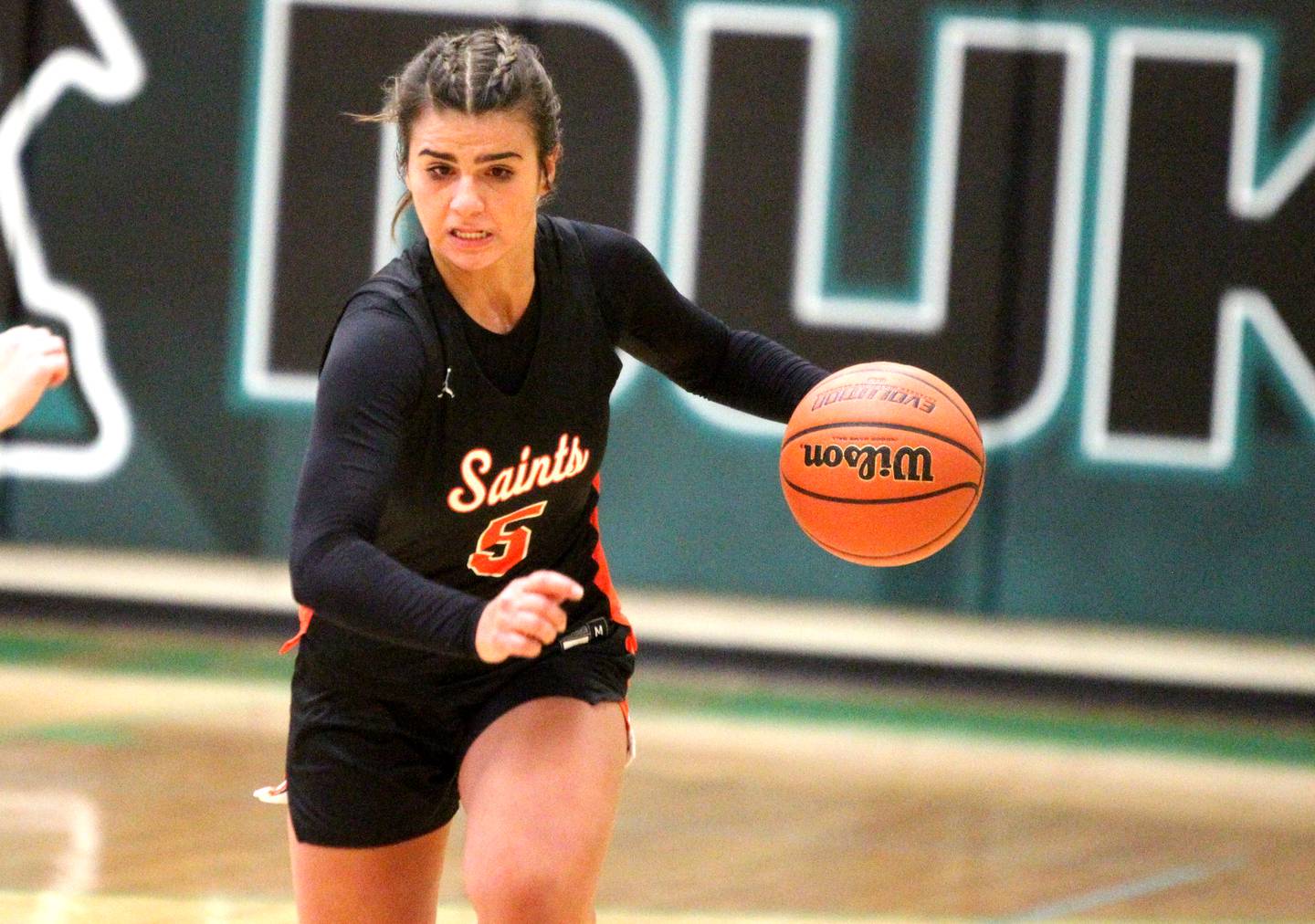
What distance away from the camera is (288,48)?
8398 mm

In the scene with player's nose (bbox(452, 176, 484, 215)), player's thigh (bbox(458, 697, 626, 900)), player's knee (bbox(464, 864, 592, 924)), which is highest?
player's nose (bbox(452, 176, 484, 215))

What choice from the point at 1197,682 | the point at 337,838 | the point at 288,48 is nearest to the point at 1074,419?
the point at 1197,682

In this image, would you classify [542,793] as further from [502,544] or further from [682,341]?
[682,341]

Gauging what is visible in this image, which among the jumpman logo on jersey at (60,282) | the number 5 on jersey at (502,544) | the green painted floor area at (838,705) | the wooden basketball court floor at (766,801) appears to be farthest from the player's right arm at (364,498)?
the jumpman logo on jersey at (60,282)

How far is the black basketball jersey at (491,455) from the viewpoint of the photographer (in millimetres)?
2723

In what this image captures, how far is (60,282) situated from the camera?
8492 mm

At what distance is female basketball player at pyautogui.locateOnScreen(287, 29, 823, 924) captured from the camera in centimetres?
262

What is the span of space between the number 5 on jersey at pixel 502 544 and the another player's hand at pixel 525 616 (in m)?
0.50

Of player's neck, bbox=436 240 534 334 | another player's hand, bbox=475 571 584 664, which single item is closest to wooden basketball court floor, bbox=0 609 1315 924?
player's neck, bbox=436 240 534 334

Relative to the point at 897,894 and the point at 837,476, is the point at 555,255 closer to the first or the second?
the point at 837,476

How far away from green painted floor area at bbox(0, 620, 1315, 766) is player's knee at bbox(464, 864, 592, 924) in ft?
14.7

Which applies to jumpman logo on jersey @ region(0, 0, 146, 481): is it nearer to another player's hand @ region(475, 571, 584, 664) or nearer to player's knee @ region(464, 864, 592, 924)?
player's knee @ region(464, 864, 592, 924)

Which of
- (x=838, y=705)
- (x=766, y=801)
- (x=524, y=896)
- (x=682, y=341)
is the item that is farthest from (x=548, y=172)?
(x=838, y=705)

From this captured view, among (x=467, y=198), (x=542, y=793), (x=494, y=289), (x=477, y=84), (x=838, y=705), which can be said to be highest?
(x=477, y=84)
